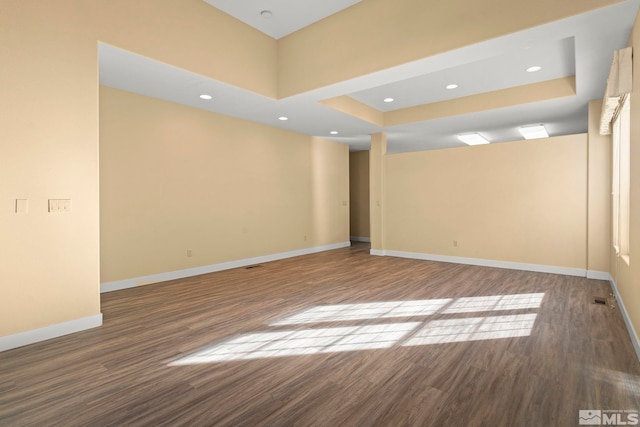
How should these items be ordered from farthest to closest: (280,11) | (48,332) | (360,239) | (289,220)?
(360,239)
(289,220)
(280,11)
(48,332)

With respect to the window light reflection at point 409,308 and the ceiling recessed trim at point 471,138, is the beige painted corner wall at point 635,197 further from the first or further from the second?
the ceiling recessed trim at point 471,138

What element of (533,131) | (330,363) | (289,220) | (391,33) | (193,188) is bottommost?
(330,363)

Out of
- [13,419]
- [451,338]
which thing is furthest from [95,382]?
[451,338]

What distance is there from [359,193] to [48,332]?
897 cm

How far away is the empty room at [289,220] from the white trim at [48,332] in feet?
0.06

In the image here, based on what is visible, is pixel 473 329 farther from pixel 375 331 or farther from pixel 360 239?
pixel 360 239

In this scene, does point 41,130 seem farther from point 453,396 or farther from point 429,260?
point 429,260

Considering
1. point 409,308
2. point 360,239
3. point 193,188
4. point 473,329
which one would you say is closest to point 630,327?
point 473,329

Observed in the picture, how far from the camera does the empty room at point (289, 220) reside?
2229 millimetres

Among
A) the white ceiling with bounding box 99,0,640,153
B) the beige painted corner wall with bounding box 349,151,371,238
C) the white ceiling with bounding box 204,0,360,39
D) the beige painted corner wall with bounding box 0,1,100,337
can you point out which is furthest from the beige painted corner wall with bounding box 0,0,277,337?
the beige painted corner wall with bounding box 349,151,371,238

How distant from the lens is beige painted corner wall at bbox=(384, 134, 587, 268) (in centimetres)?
559

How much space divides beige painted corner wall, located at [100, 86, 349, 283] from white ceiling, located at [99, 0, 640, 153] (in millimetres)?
373

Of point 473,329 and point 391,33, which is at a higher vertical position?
point 391,33

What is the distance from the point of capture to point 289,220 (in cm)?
771
